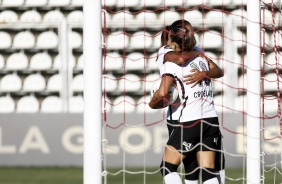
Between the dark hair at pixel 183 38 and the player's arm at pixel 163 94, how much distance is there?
0.85 ft

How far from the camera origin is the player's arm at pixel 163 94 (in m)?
5.69

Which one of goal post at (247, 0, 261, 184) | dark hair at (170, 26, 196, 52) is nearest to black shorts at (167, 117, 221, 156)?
goal post at (247, 0, 261, 184)

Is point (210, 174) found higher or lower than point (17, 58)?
lower

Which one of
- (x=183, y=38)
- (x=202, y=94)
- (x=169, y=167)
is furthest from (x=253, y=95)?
(x=169, y=167)

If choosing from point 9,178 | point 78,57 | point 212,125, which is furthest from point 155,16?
point 212,125

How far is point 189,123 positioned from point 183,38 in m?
0.58

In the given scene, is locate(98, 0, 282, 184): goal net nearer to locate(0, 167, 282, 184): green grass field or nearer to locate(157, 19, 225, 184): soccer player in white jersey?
A: locate(0, 167, 282, 184): green grass field

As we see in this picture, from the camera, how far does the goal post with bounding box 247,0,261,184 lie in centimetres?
565

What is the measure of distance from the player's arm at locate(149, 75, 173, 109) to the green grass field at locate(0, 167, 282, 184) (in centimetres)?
350

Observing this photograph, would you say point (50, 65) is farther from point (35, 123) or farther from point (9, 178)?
point (9, 178)

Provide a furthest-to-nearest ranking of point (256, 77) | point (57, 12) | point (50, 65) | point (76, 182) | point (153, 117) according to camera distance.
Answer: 1. point (57, 12)
2. point (50, 65)
3. point (153, 117)
4. point (76, 182)
5. point (256, 77)

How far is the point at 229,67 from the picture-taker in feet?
41.1

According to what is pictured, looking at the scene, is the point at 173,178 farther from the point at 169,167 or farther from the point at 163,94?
the point at 163,94

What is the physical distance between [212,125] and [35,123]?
240 inches
